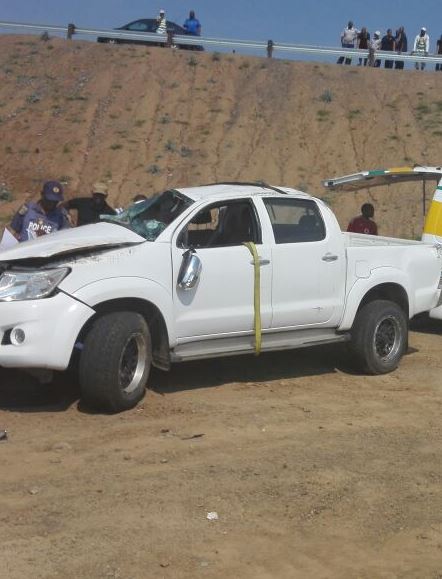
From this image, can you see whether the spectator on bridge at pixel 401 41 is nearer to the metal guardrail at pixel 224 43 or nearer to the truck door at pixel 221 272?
the metal guardrail at pixel 224 43

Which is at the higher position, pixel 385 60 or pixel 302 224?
pixel 385 60

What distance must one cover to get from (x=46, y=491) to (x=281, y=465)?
5.27ft

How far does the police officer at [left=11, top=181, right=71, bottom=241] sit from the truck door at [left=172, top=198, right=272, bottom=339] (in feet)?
6.16

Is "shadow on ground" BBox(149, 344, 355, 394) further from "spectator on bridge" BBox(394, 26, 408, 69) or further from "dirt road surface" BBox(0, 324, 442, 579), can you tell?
"spectator on bridge" BBox(394, 26, 408, 69)

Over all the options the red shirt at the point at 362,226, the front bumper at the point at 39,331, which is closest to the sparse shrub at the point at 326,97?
the red shirt at the point at 362,226

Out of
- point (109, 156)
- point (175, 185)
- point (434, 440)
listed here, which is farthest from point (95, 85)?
point (434, 440)

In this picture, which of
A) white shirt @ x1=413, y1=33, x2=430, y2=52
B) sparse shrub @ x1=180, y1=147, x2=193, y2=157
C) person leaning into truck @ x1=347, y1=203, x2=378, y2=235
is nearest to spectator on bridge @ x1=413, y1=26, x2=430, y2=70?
white shirt @ x1=413, y1=33, x2=430, y2=52

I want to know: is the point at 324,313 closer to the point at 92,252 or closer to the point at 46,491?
the point at 92,252

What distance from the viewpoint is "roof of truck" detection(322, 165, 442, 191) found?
11.1m

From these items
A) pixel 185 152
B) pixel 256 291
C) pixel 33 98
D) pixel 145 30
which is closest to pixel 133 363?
pixel 256 291

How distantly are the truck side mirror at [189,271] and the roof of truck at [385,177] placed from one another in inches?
168

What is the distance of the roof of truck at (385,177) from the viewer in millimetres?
11141

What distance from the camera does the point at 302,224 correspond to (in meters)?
8.78

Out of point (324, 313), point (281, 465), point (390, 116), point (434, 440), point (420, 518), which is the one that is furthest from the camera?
point (390, 116)
